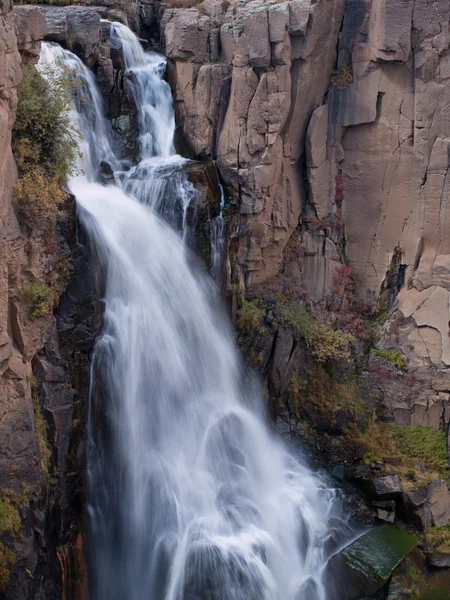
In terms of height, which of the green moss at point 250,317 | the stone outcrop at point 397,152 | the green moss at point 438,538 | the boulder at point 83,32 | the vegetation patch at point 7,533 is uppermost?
the boulder at point 83,32

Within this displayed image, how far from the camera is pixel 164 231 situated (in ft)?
36.8

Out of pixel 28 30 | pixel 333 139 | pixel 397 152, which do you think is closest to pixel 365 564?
pixel 397 152

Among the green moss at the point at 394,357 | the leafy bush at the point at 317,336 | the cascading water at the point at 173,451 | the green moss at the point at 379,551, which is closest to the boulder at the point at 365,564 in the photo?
the green moss at the point at 379,551

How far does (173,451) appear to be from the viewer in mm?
10102

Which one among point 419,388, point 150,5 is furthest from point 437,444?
point 150,5

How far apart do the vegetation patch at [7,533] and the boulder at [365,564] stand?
15.8ft

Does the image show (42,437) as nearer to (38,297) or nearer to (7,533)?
(7,533)

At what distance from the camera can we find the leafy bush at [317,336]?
41.5 feet

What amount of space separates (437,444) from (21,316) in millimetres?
8625

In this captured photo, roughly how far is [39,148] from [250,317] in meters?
5.56

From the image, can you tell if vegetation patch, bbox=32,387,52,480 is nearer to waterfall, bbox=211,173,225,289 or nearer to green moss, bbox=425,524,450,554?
waterfall, bbox=211,173,225,289

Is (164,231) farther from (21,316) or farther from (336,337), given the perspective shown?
(336,337)

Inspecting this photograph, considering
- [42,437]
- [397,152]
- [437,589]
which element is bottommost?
[437,589]

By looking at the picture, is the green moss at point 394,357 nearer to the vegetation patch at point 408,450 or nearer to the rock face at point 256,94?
the vegetation patch at point 408,450
